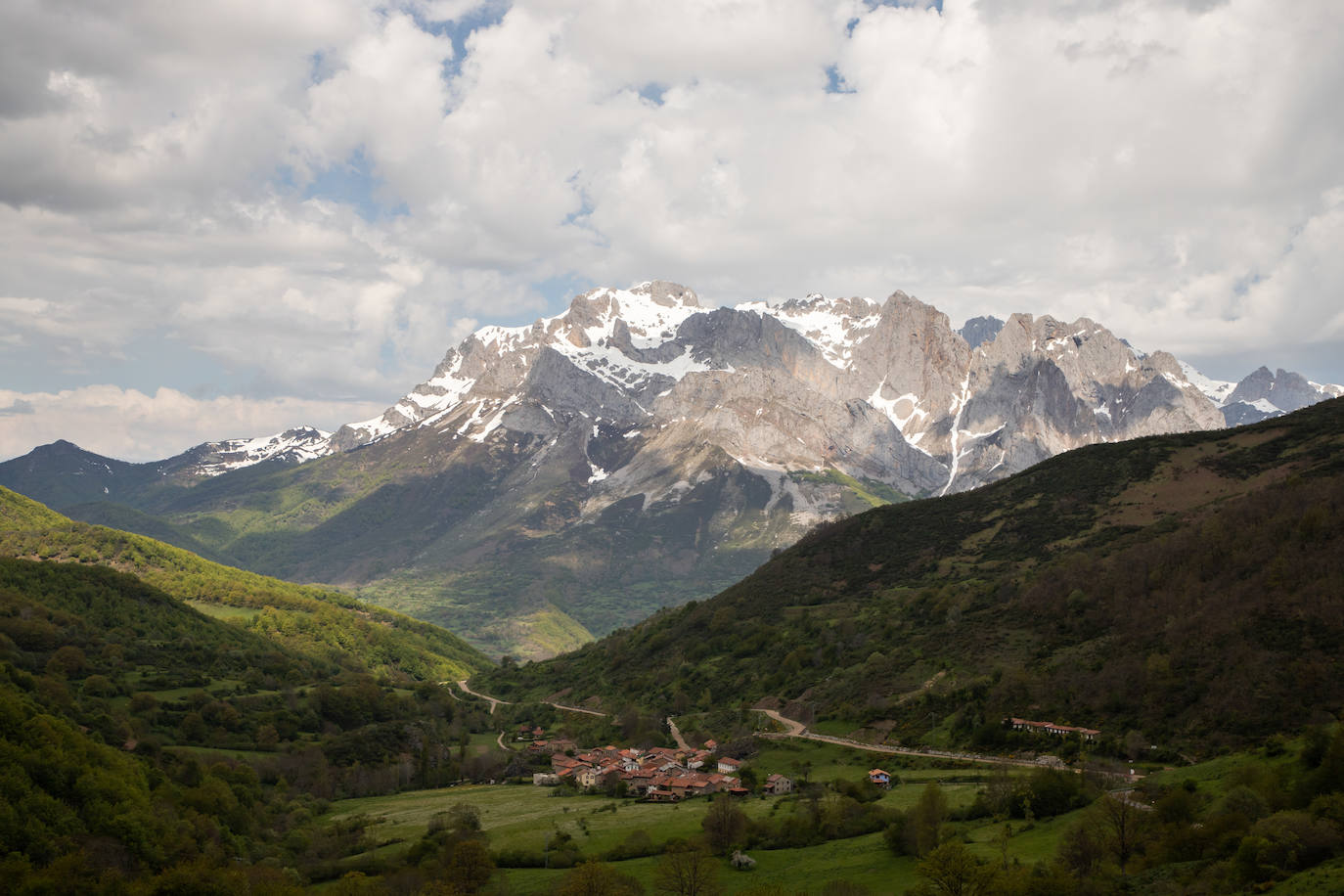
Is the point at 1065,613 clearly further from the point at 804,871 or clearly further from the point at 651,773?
the point at 804,871

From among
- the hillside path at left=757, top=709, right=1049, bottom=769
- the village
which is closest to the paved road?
the village

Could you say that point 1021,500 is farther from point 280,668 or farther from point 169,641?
point 169,641

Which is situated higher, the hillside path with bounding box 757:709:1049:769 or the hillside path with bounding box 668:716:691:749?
the hillside path with bounding box 757:709:1049:769

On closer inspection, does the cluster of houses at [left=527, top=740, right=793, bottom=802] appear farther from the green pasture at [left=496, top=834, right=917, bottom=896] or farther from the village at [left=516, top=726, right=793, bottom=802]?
the green pasture at [left=496, top=834, right=917, bottom=896]

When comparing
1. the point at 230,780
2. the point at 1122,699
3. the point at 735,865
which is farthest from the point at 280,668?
the point at 1122,699

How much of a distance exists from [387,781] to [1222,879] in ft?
303

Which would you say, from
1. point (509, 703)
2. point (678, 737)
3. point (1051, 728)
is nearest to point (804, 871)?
point (1051, 728)

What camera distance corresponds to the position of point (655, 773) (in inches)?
3738

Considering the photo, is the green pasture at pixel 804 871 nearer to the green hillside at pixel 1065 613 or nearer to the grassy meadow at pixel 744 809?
the grassy meadow at pixel 744 809

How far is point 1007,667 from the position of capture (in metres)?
105

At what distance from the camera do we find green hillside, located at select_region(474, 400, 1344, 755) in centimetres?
8294

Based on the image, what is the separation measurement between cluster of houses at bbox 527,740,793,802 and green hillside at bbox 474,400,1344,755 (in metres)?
19.6

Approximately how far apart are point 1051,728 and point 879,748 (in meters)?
18.7

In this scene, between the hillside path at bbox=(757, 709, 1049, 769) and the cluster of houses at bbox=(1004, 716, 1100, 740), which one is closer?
the cluster of houses at bbox=(1004, 716, 1100, 740)
